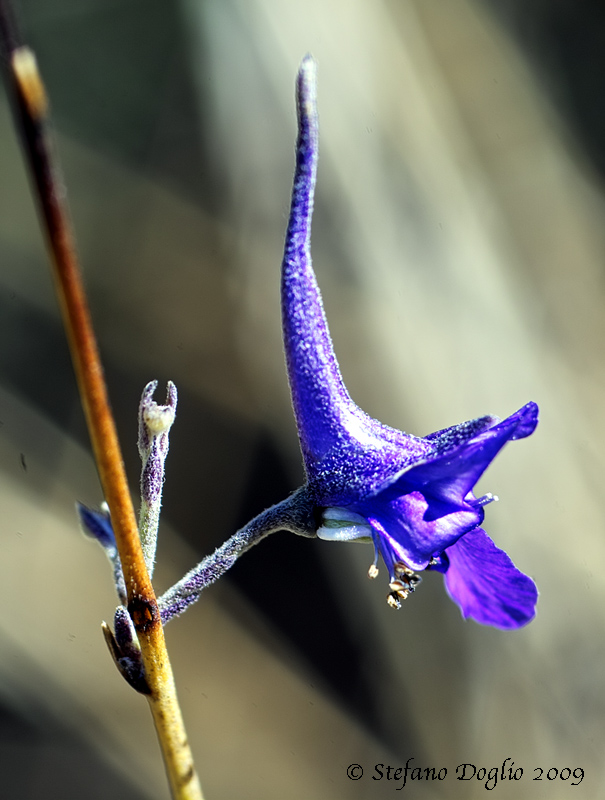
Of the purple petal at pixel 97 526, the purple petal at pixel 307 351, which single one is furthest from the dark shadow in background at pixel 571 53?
the purple petal at pixel 97 526

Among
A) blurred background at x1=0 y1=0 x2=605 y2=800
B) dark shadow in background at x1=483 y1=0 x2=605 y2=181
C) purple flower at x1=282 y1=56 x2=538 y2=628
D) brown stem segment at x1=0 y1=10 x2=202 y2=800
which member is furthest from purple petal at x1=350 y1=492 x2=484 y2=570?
dark shadow in background at x1=483 y1=0 x2=605 y2=181

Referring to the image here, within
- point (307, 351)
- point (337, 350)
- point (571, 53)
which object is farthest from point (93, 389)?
point (571, 53)

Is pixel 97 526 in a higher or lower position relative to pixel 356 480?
lower

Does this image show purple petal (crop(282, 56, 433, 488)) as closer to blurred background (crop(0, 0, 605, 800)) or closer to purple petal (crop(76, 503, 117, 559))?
purple petal (crop(76, 503, 117, 559))

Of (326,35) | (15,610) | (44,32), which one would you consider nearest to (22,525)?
(15,610)

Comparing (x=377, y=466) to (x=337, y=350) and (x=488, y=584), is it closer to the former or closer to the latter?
(x=488, y=584)

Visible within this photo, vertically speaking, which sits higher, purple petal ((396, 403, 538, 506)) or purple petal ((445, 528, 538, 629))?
purple petal ((396, 403, 538, 506))

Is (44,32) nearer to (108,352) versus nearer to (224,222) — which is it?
(224,222)
